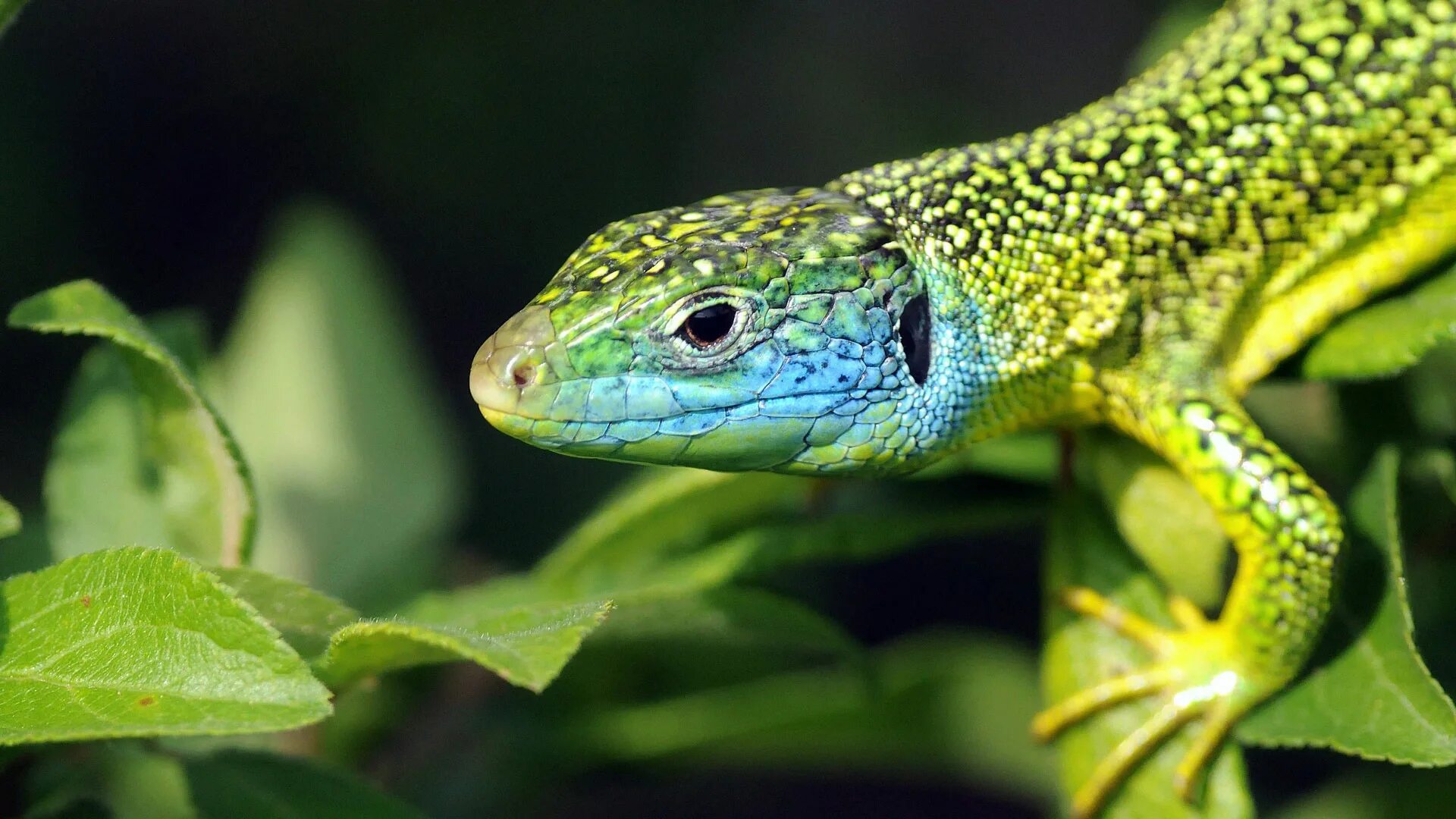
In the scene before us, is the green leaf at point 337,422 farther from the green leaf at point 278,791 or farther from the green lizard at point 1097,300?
the green lizard at point 1097,300

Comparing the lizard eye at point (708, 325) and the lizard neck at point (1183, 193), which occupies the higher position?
the lizard neck at point (1183, 193)

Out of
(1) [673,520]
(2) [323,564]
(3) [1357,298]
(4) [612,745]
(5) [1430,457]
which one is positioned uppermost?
(3) [1357,298]

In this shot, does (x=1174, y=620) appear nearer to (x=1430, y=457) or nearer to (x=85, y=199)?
(x=1430, y=457)

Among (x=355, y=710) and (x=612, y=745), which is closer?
(x=355, y=710)

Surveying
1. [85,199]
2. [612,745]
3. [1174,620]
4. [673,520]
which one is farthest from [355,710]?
[85,199]

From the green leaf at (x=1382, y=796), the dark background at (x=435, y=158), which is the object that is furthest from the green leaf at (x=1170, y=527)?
the dark background at (x=435, y=158)
